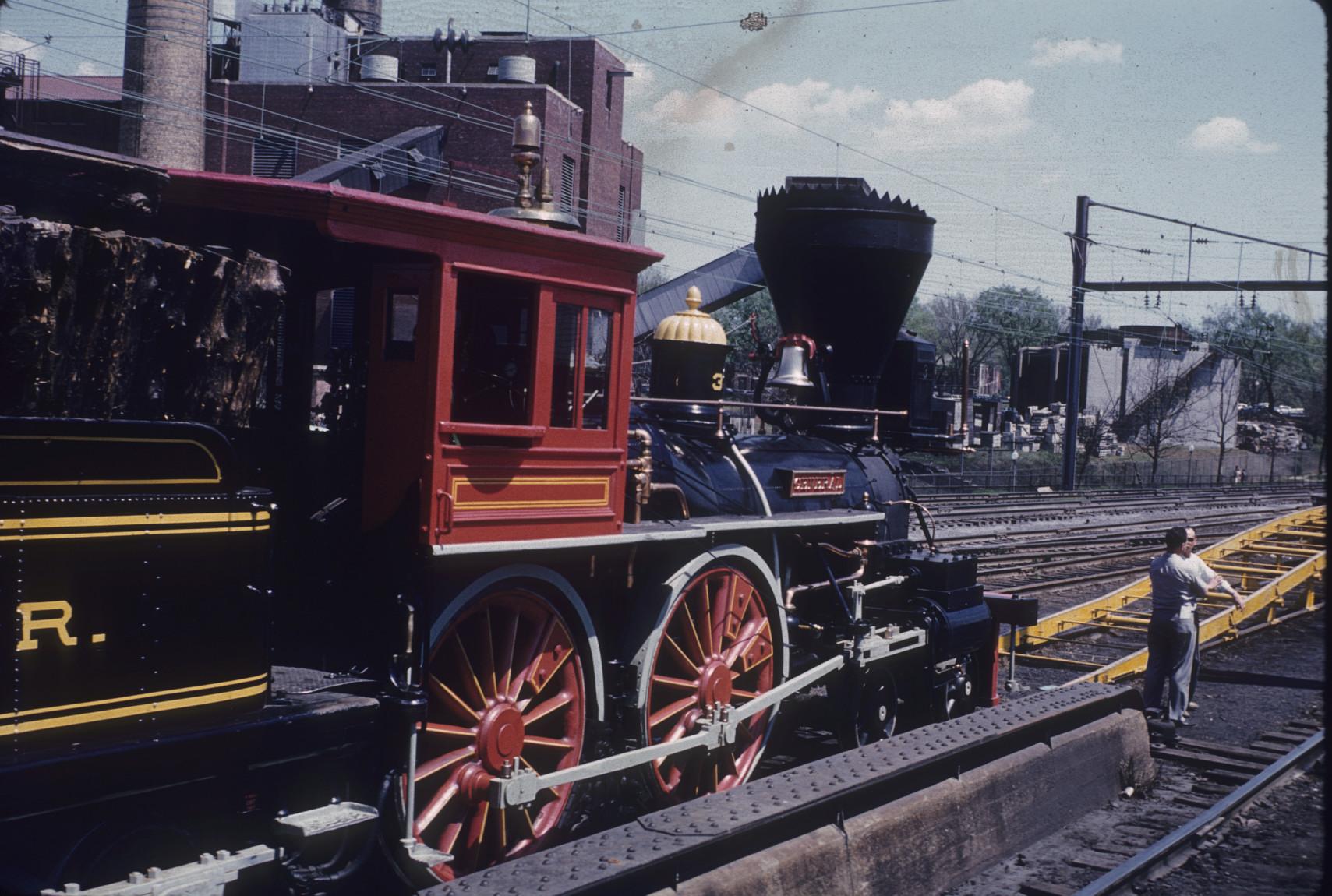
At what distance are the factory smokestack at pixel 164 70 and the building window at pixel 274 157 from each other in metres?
16.5

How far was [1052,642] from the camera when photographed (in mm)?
15312

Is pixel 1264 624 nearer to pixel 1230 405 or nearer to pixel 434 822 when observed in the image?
pixel 434 822

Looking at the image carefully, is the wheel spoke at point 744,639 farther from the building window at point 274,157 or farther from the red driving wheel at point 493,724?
the building window at point 274,157

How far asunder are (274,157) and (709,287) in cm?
2003

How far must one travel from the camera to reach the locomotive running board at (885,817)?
5.15 metres

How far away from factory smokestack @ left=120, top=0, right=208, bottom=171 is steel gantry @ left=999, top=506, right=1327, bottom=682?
55.1 feet

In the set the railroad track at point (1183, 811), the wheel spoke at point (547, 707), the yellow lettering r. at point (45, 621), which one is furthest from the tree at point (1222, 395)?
the yellow lettering r. at point (45, 621)

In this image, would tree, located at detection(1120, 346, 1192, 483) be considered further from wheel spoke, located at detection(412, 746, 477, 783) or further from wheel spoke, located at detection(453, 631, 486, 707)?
wheel spoke, located at detection(412, 746, 477, 783)

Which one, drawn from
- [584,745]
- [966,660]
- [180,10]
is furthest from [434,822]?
[180,10]

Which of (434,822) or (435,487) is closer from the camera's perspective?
(435,487)

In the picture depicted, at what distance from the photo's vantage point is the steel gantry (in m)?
13.8

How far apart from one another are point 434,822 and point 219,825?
1.59 meters

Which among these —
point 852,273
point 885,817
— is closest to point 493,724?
point 885,817

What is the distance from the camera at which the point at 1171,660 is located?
1073cm
